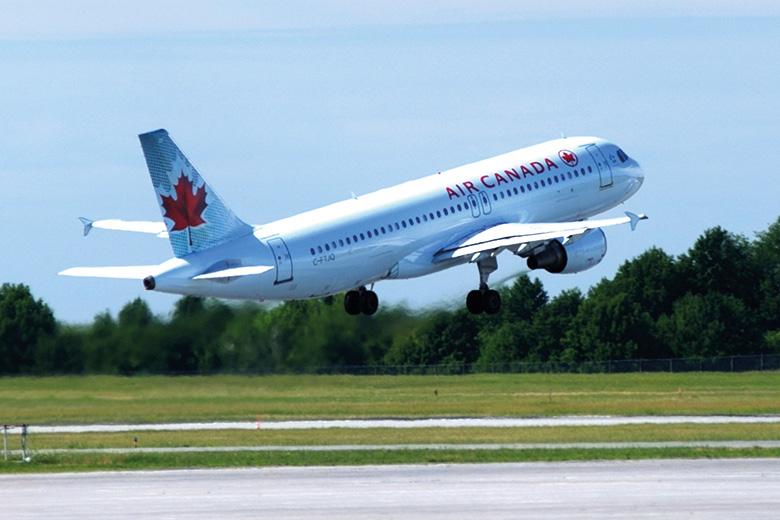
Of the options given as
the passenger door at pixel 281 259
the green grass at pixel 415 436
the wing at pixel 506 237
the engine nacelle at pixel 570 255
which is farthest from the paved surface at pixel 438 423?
the passenger door at pixel 281 259

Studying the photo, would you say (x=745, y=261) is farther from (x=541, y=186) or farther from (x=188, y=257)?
(x=188, y=257)

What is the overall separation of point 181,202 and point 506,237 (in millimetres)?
13853

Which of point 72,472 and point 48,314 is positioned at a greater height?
point 48,314

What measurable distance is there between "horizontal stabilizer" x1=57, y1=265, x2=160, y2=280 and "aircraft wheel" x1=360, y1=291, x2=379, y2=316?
12689 mm

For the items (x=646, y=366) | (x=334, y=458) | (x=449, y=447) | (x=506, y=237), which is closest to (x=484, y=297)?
(x=506, y=237)

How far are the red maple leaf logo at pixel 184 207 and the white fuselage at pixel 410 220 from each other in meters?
1.12

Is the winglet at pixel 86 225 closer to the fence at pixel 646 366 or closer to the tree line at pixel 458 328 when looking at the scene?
the tree line at pixel 458 328

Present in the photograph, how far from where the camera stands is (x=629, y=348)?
131 m

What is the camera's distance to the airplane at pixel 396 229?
233 ft

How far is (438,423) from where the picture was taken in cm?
8300

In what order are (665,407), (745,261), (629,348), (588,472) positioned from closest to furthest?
(588,472), (665,407), (629,348), (745,261)

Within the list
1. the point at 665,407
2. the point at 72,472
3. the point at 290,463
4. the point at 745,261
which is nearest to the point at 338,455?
the point at 290,463

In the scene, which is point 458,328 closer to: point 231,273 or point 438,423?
point 438,423

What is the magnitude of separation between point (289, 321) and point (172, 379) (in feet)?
17.0
